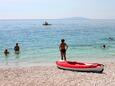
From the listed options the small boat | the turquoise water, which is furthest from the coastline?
the turquoise water

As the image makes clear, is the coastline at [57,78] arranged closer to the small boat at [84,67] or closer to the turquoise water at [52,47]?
the small boat at [84,67]

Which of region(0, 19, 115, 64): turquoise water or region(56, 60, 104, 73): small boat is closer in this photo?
region(56, 60, 104, 73): small boat

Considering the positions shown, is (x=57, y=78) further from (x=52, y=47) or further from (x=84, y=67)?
(x=52, y=47)

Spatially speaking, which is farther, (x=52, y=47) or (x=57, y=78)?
(x=52, y=47)

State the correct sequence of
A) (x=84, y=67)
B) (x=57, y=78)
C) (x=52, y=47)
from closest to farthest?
(x=57, y=78), (x=84, y=67), (x=52, y=47)

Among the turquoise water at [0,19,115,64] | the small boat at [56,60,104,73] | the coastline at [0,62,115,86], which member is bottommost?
the turquoise water at [0,19,115,64]

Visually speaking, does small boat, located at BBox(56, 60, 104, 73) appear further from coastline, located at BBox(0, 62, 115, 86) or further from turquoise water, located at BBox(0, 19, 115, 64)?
turquoise water, located at BBox(0, 19, 115, 64)

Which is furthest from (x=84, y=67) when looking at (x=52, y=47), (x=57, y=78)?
(x=52, y=47)

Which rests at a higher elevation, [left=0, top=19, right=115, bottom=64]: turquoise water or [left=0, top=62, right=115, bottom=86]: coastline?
[left=0, top=62, right=115, bottom=86]: coastline

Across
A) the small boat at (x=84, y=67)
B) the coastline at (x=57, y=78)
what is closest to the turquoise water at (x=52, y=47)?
the small boat at (x=84, y=67)

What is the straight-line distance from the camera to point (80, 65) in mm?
18297

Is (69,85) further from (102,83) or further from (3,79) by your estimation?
(3,79)

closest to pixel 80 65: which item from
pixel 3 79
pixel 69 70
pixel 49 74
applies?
pixel 69 70

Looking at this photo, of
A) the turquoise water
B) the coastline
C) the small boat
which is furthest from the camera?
the turquoise water
